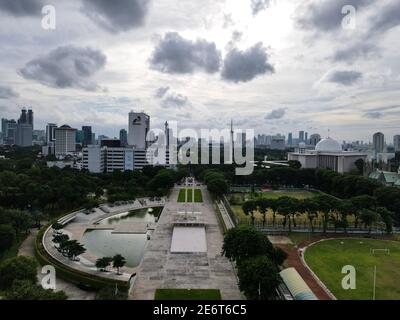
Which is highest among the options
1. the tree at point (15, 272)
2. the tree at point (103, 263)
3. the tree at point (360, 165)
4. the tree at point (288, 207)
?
the tree at point (360, 165)

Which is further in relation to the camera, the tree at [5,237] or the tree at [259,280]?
the tree at [5,237]

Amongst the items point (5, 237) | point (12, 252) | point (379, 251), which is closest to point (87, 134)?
point (12, 252)

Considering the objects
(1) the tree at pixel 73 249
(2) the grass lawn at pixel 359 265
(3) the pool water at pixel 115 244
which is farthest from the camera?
(3) the pool water at pixel 115 244

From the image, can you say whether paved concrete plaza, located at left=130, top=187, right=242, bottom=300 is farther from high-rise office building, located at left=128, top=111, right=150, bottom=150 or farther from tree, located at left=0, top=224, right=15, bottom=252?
high-rise office building, located at left=128, top=111, right=150, bottom=150

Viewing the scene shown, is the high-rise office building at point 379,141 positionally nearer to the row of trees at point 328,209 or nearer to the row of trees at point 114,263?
the row of trees at point 328,209

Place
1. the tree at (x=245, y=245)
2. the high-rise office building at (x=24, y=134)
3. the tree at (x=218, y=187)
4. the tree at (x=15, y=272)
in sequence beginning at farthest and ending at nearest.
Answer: the high-rise office building at (x=24, y=134), the tree at (x=218, y=187), the tree at (x=245, y=245), the tree at (x=15, y=272)

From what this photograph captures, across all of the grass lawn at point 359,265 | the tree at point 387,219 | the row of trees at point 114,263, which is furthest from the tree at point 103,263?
the tree at point 387,219

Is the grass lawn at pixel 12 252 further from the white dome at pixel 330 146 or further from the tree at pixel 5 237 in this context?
the white dome at pixel 330 146

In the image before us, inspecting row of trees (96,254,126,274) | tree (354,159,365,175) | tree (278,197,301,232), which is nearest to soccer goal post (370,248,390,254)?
tree (278,197,301,232)

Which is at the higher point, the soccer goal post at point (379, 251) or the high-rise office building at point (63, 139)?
the high-rise office building at point (63, 139)
